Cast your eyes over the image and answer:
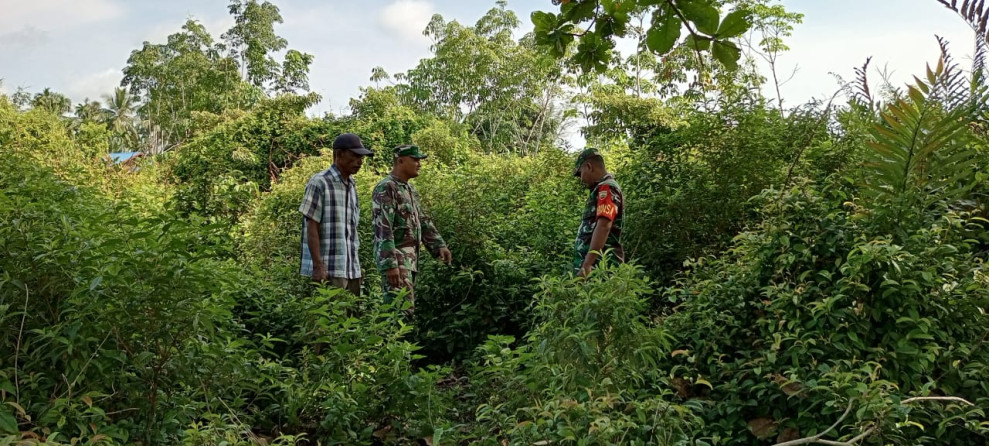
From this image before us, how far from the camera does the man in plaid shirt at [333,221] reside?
4.99 metres

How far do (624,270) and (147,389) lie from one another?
2.09 m

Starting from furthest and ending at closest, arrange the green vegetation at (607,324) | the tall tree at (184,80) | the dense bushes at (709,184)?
1. the tall tree at (184,80)
2. the dense bushes at (709,184)
3. the green vegetation at (607,324)

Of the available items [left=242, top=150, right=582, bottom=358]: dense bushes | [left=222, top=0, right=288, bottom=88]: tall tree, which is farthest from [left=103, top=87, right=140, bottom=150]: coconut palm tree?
[left=242, top=150, right=582, bottom=358]: dense bushes

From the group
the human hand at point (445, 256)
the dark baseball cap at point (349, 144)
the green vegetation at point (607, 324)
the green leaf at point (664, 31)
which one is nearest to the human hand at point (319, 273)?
the green vegetation at point (607, 324)

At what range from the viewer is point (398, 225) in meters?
5.44

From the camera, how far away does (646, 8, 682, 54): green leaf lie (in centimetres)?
263

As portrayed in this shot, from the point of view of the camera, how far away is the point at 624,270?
124 inches

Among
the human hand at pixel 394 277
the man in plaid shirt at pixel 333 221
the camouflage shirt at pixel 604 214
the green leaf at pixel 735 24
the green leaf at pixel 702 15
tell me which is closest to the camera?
the green leaf at pixel 735 24

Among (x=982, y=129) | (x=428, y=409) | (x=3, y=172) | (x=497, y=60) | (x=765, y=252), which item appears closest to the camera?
(x=428, y=409)

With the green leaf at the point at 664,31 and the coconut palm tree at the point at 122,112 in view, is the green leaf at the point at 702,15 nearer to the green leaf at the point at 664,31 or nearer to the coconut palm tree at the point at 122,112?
the green leaf at the point at 664,31

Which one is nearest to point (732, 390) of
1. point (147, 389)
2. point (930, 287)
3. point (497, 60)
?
point (930, 287)

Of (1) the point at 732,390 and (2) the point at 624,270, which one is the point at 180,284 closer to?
(2) the point at 624,270

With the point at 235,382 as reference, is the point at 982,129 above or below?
above

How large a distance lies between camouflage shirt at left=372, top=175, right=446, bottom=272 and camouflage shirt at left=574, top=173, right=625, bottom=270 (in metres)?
1.33
